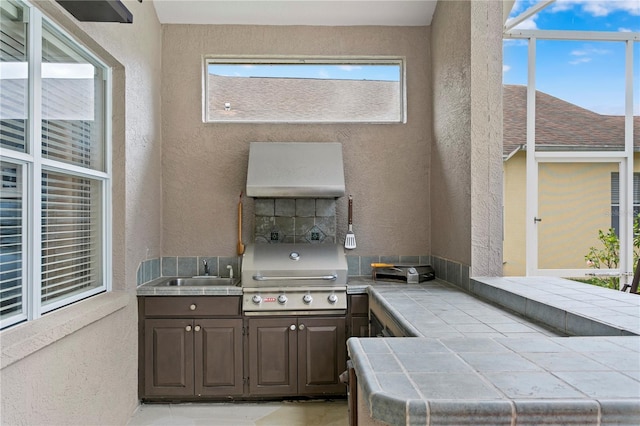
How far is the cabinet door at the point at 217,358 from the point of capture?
3.16 metres

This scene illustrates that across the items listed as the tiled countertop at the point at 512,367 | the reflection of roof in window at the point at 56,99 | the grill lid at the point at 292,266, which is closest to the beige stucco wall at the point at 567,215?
the grill lid at the point at 292,266

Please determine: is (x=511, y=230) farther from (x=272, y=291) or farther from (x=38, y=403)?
(x=38, y=403)

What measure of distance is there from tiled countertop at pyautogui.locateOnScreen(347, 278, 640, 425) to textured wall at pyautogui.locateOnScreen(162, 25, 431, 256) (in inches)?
67.3

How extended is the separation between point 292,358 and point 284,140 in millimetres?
1798

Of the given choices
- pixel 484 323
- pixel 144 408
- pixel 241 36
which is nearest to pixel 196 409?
pixel 144 408

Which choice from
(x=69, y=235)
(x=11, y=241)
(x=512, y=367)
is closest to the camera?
(x=512, y=367)

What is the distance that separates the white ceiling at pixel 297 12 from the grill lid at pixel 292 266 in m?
1.95

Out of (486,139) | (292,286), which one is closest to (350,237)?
(292,286)

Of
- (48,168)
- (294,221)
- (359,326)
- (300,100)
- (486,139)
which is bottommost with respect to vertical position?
(359,326)

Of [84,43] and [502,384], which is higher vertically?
[84,43]

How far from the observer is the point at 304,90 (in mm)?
3801

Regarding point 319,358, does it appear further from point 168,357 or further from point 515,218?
point 515,218

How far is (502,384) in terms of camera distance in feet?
Answer: 3.53

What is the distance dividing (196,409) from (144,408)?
38cm
